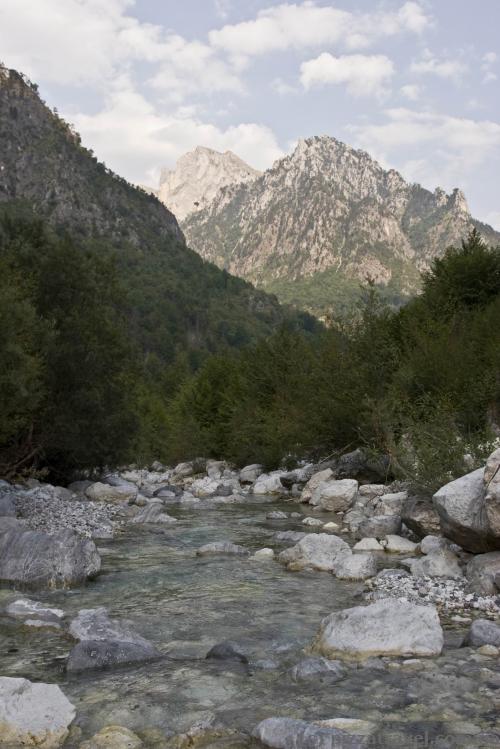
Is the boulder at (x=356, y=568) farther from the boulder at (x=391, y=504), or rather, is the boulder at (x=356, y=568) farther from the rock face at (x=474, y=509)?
the boulder at (x=391, y=504)

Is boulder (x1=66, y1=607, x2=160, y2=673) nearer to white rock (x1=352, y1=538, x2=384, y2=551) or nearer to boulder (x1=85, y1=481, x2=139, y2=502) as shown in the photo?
white rock (x1=352, y1=538, x2=384, y2=551)

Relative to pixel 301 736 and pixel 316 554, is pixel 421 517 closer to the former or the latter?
pixel 316 554

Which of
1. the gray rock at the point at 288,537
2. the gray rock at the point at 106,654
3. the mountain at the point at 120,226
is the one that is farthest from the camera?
the mountain at the point at 120,226

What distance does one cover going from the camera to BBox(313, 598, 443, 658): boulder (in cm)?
705

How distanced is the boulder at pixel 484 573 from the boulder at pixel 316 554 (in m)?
2.46

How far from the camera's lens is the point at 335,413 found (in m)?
25.8

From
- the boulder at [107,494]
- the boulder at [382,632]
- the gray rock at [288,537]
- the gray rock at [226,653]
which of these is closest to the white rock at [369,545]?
the gray rock at [288,537]

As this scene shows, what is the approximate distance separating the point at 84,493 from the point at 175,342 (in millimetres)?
108723

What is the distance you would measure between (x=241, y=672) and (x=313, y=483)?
55.2 ft

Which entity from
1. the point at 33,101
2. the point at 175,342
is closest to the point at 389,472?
the point at 175,342

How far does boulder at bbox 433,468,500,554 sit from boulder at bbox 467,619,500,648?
2.81m

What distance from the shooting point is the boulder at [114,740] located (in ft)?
16.6

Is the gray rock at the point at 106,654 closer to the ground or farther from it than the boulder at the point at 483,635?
closer to the ground

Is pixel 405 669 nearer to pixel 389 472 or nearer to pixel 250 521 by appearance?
pixel 250 521
